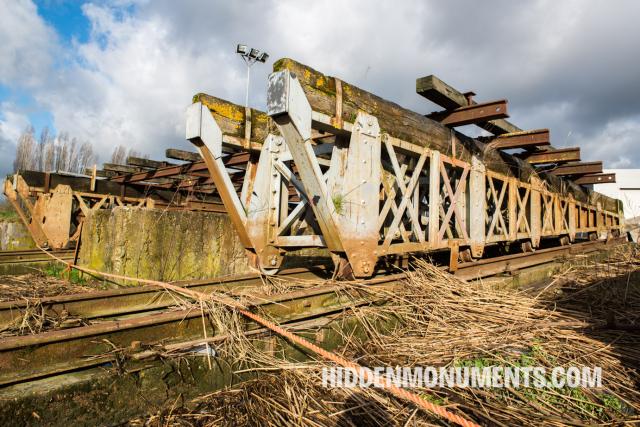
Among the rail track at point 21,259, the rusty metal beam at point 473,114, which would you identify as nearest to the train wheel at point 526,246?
the rusty metal beam at point 473,114

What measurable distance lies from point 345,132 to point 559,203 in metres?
9.04

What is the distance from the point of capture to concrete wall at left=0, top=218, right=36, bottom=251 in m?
13.0

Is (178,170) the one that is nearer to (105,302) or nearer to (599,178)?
(105,302)

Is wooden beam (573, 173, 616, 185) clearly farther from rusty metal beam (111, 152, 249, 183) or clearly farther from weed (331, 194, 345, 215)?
weed (331, 194, 345, 215)

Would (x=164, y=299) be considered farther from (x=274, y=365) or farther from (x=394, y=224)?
(x=394, y=224)

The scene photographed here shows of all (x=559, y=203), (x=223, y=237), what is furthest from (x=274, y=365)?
(x=559, y=203)

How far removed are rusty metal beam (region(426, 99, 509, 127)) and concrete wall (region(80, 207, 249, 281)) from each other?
3.88 meters

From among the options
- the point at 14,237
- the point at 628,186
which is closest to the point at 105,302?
the point at 14,237

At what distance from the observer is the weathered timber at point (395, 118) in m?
3.96

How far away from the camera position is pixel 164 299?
4.23m

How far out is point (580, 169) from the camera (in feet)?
36.1

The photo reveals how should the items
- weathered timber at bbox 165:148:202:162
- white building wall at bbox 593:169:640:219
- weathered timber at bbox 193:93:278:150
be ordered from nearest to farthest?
weathered timber at bbox 193:93:278:150 → weathered timber at bbox 165:148:202:162 → white building wall at bbox 593:169:640:219

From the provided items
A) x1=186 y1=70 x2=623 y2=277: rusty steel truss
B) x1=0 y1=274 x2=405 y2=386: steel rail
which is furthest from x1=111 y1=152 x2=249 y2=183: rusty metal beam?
x1=0 y1=274 x2=405 y2=386: steel rail

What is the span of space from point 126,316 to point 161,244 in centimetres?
218
